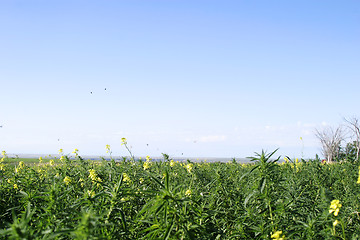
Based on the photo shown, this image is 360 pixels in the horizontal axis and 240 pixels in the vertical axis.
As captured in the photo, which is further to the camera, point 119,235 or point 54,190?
point 54,190

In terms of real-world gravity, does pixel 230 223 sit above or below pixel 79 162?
below

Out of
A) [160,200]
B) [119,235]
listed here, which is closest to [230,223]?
[119,235]

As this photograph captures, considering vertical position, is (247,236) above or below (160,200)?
below

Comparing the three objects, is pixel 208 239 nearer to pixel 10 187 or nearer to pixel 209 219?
pixel 209 219

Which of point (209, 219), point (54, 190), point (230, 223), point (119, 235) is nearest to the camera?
point (119, 235)

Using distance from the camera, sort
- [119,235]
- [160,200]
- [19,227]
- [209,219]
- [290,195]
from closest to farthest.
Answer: [19,227] → [160,200] → [119,235] → [209,219] → [290,195]

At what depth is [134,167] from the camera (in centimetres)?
528

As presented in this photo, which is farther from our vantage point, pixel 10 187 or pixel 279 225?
pixel 10 187

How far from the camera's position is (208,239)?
8.96 feet

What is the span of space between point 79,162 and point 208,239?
404 cm

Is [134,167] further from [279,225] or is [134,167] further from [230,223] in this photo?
[279,225]

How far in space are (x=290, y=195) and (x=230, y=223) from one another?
2.48ft

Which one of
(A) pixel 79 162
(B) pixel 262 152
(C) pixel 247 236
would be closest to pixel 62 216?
(C) pixel 247 236

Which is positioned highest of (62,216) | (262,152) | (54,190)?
(262,152)
